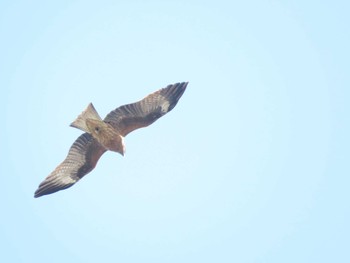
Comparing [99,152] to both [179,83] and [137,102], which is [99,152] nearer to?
[137,102]

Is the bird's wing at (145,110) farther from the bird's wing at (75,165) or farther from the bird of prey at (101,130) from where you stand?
the bird's wing at (75,165)

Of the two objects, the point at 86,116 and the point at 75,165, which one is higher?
the point at 86,116

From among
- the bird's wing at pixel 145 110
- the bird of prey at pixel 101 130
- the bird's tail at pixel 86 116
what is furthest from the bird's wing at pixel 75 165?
the bird's wing at pixel 145 110

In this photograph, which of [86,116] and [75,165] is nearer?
[86,116]

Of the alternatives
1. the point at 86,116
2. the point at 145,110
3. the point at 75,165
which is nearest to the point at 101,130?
the point at 86,116

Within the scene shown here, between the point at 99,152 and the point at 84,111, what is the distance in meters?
1.40

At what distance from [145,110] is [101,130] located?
996mm

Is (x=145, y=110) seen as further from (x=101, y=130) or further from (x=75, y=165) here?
(x=75, y=165)

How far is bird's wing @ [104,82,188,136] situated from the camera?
40.1ft

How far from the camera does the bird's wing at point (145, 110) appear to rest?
12.2m

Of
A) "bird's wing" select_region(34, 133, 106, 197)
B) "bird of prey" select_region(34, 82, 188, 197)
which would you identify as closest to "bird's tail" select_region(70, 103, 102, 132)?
"bird of prey" select_region(34, 82, 188, 197)

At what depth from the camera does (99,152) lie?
1304cm

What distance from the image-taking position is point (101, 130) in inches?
482

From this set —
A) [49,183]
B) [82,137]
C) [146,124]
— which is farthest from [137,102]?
[49,183]
